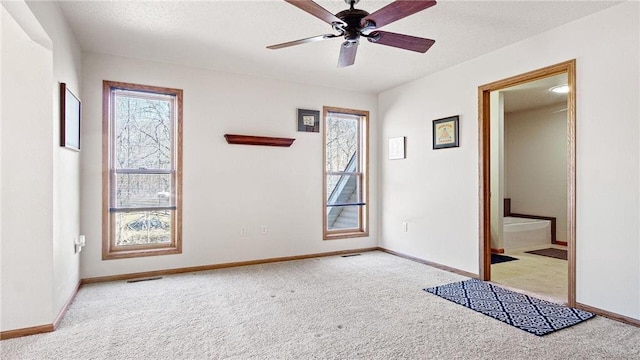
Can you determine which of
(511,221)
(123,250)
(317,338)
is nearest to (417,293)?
(317,338)

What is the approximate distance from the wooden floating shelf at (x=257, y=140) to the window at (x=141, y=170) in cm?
62

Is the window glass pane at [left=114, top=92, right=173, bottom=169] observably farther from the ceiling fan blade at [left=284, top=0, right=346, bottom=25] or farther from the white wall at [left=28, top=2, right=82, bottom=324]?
the ceiling fan blade at [left=284, top=0, right=346, bottom=25]

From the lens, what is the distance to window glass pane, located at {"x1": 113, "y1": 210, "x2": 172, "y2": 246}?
402cm

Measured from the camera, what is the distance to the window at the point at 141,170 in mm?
3910

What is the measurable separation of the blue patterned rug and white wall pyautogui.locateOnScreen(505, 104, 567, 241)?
3516 mm

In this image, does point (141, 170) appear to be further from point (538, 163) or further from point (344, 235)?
point (538, 163)

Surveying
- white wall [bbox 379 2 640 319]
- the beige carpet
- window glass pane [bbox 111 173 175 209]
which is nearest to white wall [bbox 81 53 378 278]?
window glass pane [bbox 111 173 175 209]

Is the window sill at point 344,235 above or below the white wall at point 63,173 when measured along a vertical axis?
below

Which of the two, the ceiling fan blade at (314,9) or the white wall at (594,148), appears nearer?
the ceiling fan blade at (314,9)

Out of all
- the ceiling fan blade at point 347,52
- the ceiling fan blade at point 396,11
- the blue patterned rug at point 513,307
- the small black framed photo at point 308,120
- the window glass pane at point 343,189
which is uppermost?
the ceiling fan blade at point 396,11

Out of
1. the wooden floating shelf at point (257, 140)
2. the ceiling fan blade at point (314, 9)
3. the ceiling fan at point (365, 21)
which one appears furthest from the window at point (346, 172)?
the ceiling fan blade at point (314, 9)

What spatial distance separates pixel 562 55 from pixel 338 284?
3067 mm

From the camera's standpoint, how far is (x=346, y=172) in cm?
545

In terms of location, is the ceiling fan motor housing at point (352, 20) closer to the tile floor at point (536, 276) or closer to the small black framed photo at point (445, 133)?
the small black framed photo at point (445, 133)
